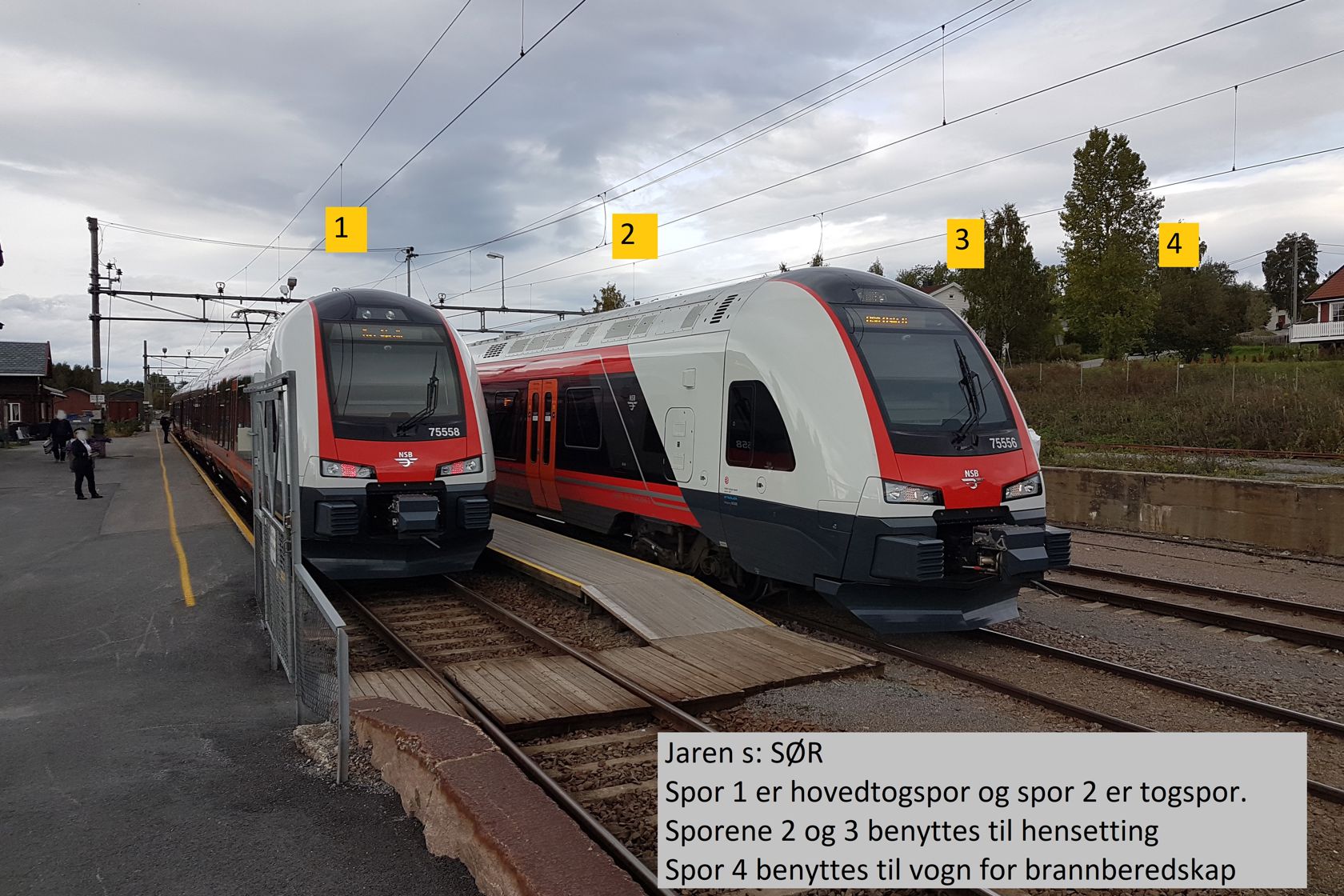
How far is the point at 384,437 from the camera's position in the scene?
9586 mm

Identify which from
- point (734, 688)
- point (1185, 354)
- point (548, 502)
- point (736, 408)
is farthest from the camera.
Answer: point (1185, 354)

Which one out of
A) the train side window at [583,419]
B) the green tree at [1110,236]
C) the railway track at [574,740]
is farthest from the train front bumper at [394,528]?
the green tree at [1110,236]

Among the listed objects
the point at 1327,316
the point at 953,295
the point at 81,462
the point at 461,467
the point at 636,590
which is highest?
the point at 953,295

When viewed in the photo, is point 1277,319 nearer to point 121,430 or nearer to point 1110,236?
point 1110,236

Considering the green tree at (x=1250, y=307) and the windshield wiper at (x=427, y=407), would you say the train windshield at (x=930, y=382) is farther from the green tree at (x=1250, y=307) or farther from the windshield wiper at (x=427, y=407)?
the green tree at (x=1250, y=307)

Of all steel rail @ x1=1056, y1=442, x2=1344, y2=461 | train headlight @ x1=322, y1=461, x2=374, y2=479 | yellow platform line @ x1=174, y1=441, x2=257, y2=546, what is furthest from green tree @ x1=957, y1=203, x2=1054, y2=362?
train headlight @ x1=322, y1=461, x2=374, y2=479

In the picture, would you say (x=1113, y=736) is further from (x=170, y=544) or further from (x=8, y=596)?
(x=170, y=544)

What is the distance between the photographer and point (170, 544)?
12500mm

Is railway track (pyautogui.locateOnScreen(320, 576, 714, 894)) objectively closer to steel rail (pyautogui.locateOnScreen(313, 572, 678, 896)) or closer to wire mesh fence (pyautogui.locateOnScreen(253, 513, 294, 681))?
steel rail (pyautogui.locateOnScreen(313, 572, 678, 896))

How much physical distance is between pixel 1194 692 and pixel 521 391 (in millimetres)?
9942

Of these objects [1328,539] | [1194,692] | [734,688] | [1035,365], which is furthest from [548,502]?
[1035,365]

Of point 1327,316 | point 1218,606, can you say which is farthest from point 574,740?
point 1327,316

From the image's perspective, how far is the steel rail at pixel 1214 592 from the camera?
367 inches

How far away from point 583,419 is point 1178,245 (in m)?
11.9
